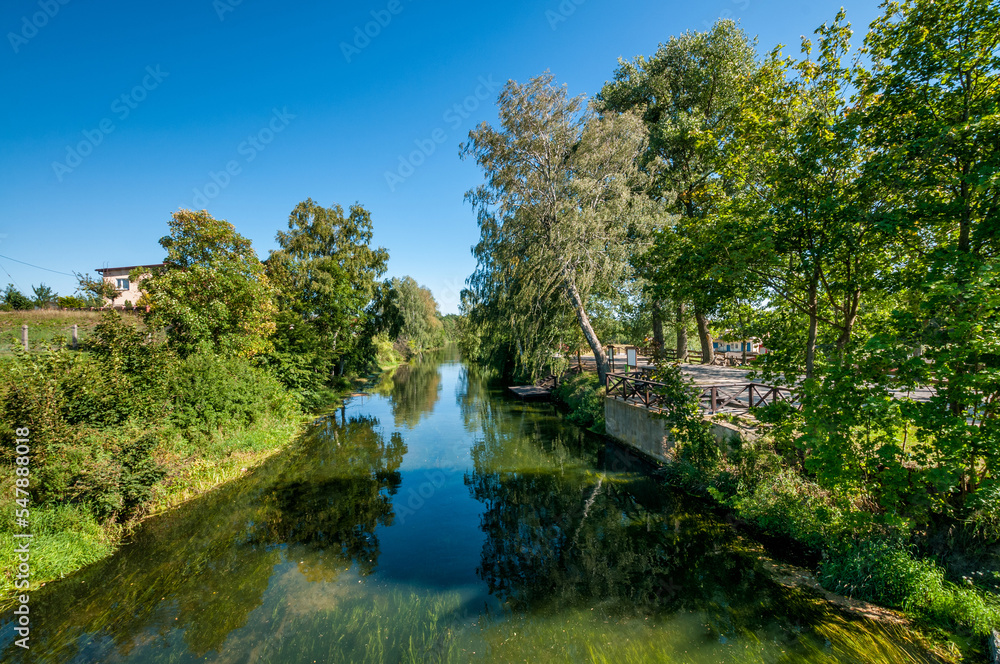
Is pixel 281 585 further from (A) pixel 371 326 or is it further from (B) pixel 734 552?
(A) pixel 371 326

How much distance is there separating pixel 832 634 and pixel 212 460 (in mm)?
14843

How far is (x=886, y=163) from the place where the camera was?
5.87m

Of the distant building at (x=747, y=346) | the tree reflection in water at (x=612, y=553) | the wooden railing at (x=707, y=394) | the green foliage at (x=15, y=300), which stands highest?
the green foliage at (x=15, y=300)

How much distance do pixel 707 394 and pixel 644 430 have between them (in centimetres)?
241

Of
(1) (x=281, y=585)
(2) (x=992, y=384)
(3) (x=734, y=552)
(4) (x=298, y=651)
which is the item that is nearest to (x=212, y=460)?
(1) (x=281, y=585)

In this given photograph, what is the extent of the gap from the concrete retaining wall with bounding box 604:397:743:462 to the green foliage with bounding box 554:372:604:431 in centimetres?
107

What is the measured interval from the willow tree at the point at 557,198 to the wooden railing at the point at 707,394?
3.57m

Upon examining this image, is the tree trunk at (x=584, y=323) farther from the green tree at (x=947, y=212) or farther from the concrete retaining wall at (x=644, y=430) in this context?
the green tree at (x=947, y=212)

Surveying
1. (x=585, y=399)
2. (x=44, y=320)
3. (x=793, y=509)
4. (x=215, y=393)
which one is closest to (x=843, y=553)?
(x=793, y=509)

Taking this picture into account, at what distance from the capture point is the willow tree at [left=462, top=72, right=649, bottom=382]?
58.2 ft

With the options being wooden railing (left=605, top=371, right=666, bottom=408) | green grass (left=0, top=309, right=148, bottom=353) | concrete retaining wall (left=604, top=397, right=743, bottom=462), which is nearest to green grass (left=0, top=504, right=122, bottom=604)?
green grass (left=0, top=309, right=148, bottom=353)

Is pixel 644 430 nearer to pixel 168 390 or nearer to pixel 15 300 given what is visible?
pixel 168 390

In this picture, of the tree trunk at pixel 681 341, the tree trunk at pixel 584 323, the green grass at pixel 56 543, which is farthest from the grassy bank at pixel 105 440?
the tree trunk at pixel 681 341

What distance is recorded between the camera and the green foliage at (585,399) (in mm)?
17281
